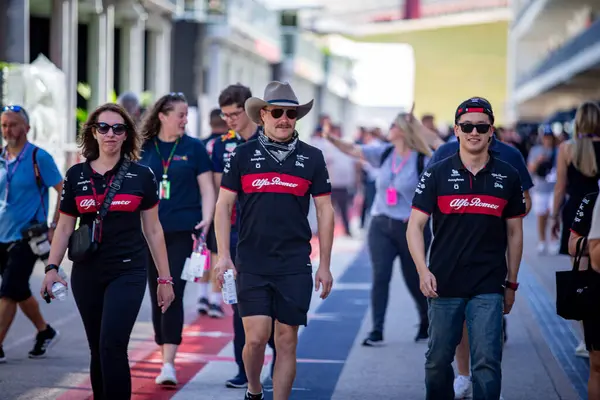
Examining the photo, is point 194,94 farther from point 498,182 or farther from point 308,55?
point 498,182

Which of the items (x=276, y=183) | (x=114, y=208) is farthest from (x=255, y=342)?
(x=114, y=208)

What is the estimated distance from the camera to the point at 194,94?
29.5 meters

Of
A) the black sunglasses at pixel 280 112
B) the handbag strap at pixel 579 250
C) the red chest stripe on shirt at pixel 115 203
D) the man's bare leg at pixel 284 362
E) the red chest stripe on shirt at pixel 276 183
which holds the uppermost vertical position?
the black sunglasses at pixel 280 112

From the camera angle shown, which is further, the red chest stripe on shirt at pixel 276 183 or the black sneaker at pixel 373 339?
the black sneaker at pixel 373 339

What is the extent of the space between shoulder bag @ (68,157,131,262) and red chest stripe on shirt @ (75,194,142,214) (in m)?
0.03

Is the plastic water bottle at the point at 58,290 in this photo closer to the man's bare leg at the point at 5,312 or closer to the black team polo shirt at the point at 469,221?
the black team polo shirt at the point at 469,221

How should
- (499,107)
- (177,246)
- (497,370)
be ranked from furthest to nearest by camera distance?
1. (499,107)
2. (177,246)
3. (497,370)

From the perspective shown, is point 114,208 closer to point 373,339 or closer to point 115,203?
point 115,203

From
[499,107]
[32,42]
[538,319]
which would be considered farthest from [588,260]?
[499,107]

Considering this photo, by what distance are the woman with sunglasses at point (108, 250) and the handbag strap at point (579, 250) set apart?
90.8 inches

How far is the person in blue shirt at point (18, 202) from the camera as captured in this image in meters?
8.12

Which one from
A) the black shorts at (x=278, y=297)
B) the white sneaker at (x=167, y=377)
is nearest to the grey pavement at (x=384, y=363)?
the white sneaker at (x=167, y=377)

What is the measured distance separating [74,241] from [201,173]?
211 cm

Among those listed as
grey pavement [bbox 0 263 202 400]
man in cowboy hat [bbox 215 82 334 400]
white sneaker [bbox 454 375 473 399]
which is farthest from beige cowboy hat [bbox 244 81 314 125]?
grey pavement [bbox 0 263 202 400]
